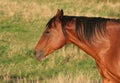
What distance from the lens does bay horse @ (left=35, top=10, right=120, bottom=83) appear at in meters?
6.00

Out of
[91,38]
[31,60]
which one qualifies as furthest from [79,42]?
[31,60]

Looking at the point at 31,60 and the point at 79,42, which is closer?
the point at 79,42

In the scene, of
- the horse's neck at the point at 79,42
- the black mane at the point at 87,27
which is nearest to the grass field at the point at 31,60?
the horse's neck at the point at 79,42

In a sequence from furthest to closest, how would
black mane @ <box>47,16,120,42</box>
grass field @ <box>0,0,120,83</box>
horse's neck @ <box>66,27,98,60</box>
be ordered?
grass field @ <box>0,0,120,83</box>
horse's neck @ <box>66,27,98,60</box>
black mane @ <box>47,16,120,42</box>

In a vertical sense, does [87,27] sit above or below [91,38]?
above

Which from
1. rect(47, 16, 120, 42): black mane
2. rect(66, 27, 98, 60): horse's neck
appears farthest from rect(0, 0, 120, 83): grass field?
rect(47, 16, 120, 42): black mane

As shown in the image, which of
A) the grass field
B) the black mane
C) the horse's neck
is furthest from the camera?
the grass field

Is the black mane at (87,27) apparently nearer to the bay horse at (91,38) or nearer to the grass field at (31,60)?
the bay horse at (91,38)

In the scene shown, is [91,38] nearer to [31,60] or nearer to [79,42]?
[79,42]

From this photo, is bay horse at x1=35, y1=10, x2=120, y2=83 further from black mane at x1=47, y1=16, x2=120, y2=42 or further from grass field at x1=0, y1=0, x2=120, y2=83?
grass field at x1=0, y1=0, x2=120, y2=83

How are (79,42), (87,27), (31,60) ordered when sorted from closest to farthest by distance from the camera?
1. (87,27)
2. (79,42)
3. (31,60)

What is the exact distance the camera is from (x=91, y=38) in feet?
19.8

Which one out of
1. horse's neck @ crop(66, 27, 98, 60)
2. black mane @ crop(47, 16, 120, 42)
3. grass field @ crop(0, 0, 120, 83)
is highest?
black mane @ crop(47, 16, 120, 42)

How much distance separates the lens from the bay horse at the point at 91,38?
6004mm
